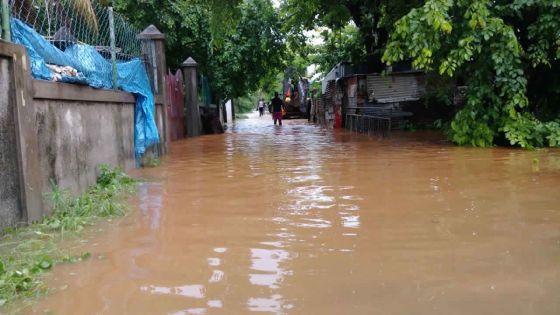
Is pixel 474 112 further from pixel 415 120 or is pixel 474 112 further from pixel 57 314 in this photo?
pixel 57 314

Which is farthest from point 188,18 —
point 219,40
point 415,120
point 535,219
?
point 535,219

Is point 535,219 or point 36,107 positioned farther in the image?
point 36,107

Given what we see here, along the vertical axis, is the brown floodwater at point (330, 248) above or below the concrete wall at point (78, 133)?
below

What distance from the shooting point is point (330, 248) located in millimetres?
3902

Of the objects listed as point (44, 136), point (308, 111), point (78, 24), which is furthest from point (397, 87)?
point (308, 111)

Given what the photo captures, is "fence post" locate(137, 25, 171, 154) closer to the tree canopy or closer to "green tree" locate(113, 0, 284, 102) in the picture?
the tree canopy

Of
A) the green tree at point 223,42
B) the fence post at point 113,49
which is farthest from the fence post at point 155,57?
the green tree at point 223,42

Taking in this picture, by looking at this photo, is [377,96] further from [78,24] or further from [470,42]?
[78,24]

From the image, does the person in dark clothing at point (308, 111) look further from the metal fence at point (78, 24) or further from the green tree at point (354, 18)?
the metal fence at point (78, 24)

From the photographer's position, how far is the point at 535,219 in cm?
457

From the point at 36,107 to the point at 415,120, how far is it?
43.0ft

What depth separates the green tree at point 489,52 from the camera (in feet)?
30.1

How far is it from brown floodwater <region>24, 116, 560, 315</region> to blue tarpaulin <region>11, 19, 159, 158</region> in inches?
65.0

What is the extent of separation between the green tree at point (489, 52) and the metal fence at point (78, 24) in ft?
15.7
